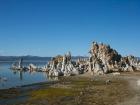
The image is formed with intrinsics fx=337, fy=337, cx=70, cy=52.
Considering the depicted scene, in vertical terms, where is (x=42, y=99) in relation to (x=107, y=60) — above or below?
below

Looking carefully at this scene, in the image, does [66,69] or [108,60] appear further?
[108,60]

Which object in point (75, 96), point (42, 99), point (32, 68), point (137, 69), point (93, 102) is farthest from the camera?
point (32, 68)

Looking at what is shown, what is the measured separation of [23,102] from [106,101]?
1346cm

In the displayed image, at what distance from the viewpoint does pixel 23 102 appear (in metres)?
54.5

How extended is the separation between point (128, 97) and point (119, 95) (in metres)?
3.35

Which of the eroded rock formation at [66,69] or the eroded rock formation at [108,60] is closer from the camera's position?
the eroded rock formation at [66,69]

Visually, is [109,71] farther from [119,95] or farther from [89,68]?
[119,95]

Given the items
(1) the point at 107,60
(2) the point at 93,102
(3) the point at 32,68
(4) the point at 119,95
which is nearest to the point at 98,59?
(1) the point at 107,60

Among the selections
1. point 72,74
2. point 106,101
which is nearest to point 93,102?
point 106,101

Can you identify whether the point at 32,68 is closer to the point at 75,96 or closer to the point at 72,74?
the point at 72,74

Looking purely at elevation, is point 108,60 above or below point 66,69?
above

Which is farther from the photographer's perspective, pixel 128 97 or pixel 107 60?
pixel 107 60

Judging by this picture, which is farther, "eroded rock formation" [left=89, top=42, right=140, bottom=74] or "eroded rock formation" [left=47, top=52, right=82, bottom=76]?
"eroded rock formation" [left=89, top=42, right=140, bottom=74]

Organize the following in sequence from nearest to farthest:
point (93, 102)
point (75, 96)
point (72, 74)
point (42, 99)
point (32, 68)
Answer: point (93, 102) → point (42, 99) → point (75, 96) → point (72, 74) → point (32, 68)
